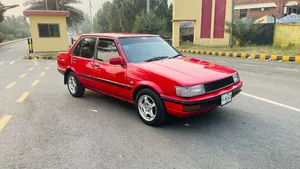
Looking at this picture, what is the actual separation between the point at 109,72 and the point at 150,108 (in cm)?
116

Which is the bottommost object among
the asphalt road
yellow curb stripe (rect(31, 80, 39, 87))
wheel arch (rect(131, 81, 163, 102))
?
the asphalt road

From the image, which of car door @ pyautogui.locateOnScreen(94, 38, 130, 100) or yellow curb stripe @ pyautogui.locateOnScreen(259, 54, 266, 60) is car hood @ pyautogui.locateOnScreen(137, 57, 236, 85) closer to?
car door @ pyautogui.locateOnScreen(94, 38, 130, 100)

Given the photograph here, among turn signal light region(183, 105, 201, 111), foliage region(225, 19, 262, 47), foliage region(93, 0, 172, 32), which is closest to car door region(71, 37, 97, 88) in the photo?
turn signal light region(183, 105, 201, 111)

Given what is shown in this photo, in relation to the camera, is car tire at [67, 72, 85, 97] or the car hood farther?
car tire at [67, 72, 85, 97]

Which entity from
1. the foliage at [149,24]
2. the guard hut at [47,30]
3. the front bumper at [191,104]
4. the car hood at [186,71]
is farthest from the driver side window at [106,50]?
the foliage at [149,24]

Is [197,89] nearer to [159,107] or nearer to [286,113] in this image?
[159,107]

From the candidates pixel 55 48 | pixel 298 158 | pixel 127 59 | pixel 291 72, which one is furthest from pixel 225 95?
pixel 55 48

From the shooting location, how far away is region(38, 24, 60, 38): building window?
798 inches

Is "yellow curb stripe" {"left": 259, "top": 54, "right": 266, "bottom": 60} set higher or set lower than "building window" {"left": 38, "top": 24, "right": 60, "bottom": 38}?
lower

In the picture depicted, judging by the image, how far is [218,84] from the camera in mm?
3945

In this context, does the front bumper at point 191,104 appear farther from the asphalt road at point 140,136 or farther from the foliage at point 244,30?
the foliage at point 244,30

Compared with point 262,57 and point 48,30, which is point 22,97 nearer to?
point 262,57

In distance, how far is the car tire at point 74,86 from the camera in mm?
5829

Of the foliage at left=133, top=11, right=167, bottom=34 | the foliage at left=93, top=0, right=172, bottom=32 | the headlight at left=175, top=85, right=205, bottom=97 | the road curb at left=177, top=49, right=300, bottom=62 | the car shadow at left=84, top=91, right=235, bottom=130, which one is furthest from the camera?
the foliage at left=93, top=0, right=172, bottom=32
